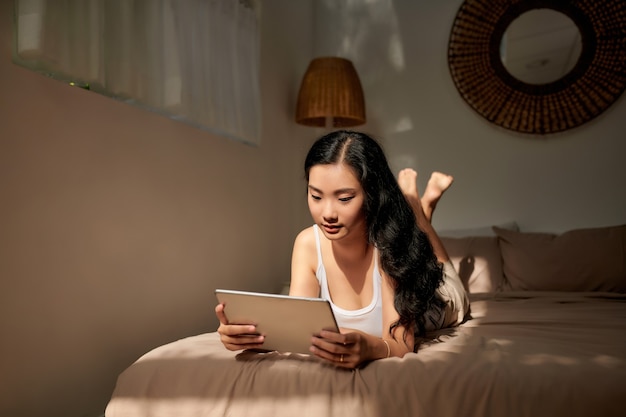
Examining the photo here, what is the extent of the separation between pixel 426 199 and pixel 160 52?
126 centimetres

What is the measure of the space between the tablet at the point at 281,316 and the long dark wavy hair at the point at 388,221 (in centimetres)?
29

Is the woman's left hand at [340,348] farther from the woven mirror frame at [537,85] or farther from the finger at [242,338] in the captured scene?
the woven mirror frame at [537,85]

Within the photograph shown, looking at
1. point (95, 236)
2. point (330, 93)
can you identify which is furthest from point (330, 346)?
point (330, 93)

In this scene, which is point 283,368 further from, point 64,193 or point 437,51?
point 437,51

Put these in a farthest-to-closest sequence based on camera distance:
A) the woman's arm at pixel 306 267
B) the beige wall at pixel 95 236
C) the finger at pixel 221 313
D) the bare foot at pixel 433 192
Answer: the bare foot at pixel 433 192
the woman's arm at pixel 306 267
the beige wall at pixel 95 236
the finger at pixel 221 313

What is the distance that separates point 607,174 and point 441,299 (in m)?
1.92

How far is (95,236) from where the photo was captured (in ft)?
5.69

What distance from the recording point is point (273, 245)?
3166 mm

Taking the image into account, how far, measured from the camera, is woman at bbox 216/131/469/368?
126cm

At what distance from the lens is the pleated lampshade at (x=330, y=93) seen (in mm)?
3057

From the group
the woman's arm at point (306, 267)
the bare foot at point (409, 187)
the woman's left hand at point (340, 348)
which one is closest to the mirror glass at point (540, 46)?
the bare foot at point (409, 187)

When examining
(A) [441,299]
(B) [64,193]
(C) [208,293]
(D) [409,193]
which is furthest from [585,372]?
(C) [208,293]

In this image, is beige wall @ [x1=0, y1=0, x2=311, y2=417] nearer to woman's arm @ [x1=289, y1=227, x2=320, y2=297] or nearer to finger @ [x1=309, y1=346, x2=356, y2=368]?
woman's arm @ [x1=289, y1=227, x2=320, y2=297]

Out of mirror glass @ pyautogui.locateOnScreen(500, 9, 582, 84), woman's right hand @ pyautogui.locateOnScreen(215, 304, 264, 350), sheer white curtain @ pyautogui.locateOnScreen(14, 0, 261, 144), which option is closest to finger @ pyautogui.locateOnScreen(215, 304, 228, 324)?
woman's right hand @ pyautogui.locateOnScreen(215, 304, 264, 350)
